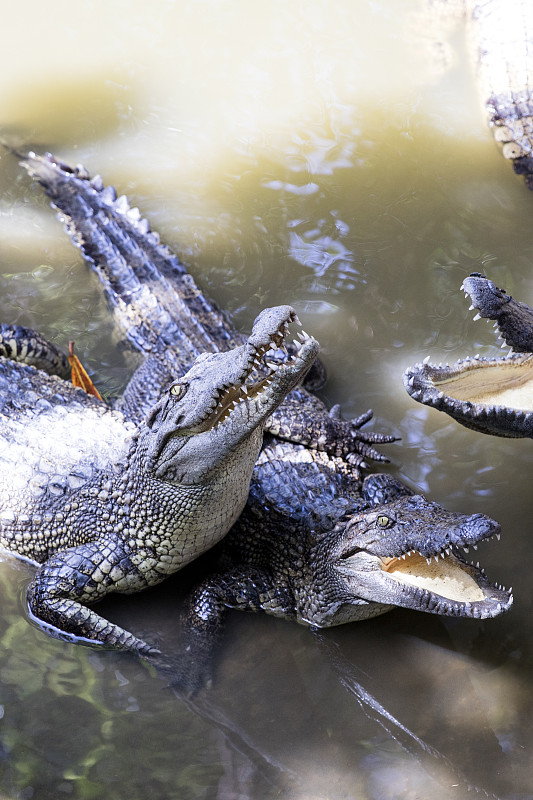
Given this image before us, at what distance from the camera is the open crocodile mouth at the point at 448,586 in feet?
9.37

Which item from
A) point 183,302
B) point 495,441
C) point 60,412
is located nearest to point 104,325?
point 183,302

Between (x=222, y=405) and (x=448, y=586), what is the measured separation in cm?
116

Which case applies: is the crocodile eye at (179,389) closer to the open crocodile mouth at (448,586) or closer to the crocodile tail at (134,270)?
the open crocodile mouth at (448,586)

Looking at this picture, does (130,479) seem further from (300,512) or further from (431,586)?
(431,586)

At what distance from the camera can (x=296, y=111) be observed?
21.5ft

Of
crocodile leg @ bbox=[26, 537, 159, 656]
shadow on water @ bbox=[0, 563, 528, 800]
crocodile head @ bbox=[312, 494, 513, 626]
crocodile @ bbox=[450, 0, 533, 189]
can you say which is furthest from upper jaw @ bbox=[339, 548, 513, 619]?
crocodile @ bbox=[450, 0, 533, 189]

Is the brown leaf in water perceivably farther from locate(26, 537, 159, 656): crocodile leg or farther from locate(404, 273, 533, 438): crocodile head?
locate(404, 273, 533, 438): crocodile head

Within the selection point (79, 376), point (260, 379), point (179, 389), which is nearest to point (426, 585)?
point (260, 379)

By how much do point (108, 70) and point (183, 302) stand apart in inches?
149

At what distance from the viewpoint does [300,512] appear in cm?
357

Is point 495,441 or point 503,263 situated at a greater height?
point 503,263

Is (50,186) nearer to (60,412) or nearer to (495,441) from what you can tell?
(60,412)

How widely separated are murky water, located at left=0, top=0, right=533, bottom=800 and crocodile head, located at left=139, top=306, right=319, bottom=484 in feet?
2.74

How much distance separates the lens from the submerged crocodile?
3.02 m
